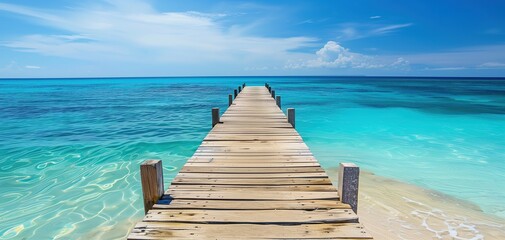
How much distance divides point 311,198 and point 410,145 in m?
11.9

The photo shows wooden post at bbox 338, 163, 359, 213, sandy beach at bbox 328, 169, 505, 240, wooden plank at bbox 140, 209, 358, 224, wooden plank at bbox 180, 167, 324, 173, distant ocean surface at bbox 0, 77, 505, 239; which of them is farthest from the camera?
distant ocean surface at bbox 0, 77, 505, 239

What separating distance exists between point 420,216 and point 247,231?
5.24 metres

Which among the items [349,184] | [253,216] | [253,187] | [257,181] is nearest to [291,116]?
[257,181]

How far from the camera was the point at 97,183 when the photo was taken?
8375mm

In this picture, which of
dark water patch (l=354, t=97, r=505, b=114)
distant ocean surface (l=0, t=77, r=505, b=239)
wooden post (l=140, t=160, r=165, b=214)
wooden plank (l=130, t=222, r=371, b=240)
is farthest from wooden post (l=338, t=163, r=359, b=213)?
dark water patch (l=354, t=97, r=505, b=114)

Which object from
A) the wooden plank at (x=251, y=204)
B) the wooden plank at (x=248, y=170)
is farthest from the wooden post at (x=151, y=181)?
the wooden plank at (x=248, y=170)

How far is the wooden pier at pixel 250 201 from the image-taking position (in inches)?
117

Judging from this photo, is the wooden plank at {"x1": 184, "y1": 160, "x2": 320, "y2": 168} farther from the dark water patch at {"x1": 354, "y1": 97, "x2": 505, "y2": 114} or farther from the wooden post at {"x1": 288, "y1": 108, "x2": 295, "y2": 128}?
the dark water patch at {"x1": 354, "y1": 97, "x2": 505, "y2": 114}

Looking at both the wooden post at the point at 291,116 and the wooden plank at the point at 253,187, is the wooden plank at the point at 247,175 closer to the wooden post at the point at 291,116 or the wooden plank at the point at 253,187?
the wooden plank at the point at 253,187

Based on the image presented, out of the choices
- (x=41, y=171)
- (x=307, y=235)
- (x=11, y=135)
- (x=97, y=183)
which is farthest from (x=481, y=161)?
(x=11, y=135)

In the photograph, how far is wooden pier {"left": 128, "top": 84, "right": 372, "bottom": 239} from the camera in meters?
2.96

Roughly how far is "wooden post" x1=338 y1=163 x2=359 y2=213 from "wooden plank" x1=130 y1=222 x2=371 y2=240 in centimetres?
44

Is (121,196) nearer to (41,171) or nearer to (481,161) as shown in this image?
(41,171)

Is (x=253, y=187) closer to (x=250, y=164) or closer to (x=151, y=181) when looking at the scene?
(x=250, y=164)
